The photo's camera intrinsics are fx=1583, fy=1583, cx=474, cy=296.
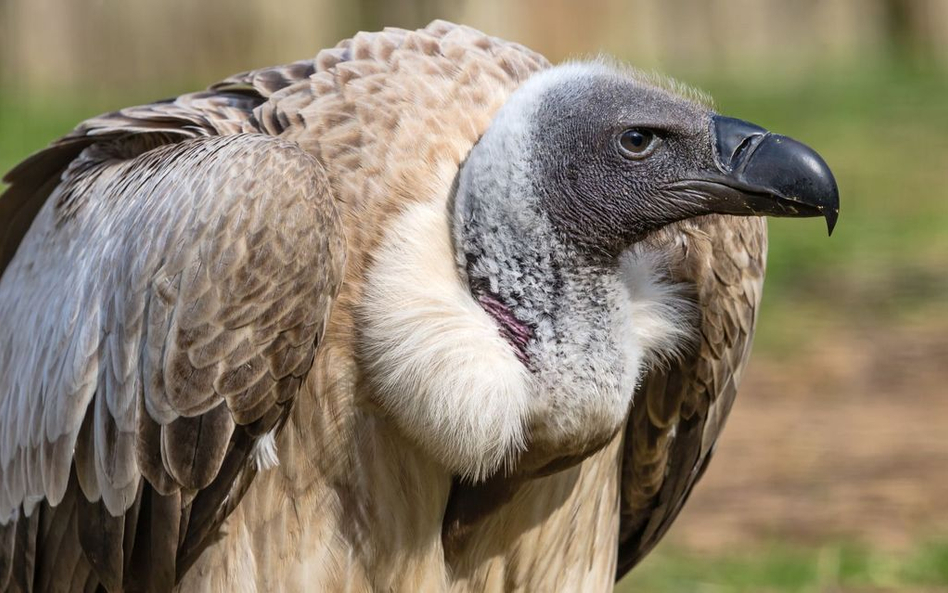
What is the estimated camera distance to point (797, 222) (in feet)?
44.0

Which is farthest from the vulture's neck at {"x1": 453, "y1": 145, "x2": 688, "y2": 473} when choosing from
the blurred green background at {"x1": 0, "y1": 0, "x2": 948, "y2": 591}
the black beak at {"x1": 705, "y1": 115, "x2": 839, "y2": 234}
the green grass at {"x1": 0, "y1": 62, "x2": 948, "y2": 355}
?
the green grass at {"x1": 0, "y1": 62, "x2": 948, "y2": 355}

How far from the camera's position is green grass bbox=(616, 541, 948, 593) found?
6.86m

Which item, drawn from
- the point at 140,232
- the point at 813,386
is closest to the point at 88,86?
the point at 813,386

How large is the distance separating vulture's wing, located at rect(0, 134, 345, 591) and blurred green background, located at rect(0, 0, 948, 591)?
4.72 feet

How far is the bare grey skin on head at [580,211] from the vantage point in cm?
451

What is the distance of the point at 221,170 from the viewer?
14.8ft

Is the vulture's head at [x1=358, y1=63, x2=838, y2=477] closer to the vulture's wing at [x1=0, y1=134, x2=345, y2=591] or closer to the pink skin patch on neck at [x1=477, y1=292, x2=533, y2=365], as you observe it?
the pink skin patch on neck at [x1=477, y1=292, x2=533, y2=365]

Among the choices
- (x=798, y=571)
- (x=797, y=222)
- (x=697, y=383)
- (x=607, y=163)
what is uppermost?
(x=607, y=163)

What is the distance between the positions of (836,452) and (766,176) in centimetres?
470

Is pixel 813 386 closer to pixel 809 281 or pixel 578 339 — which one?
pixel 809 281

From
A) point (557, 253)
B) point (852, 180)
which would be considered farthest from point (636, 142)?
point (852, 180)

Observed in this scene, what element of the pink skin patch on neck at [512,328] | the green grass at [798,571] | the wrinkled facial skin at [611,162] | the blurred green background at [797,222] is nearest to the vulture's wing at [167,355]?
the pink skin patch on neck at [512,328]

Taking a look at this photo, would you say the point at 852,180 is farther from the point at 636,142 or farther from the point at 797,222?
the point at 636,142

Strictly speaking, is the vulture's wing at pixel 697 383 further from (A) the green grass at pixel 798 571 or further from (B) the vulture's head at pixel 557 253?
(A) the green grass at pixel 798 571
